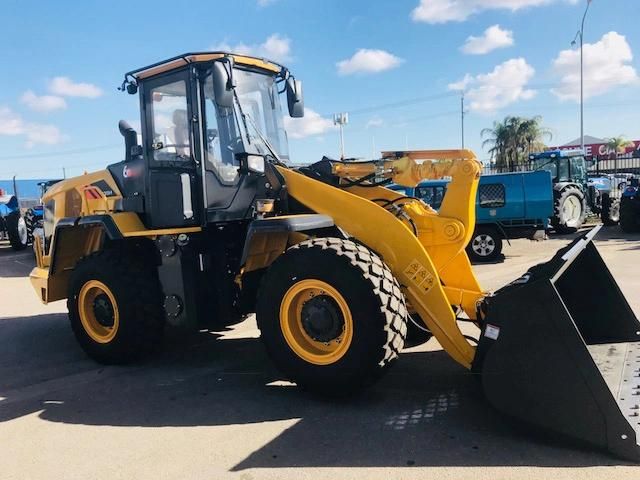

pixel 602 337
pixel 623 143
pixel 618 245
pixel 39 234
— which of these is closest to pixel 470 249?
pixel 618 245

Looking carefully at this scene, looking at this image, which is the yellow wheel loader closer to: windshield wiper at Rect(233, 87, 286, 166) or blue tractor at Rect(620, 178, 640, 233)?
windshield wiper at Rect(233, 87, 286, 166)

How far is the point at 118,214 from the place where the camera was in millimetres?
5504

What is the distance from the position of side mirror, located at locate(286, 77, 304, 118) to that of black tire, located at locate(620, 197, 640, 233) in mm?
13465

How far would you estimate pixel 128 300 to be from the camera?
17.2ft

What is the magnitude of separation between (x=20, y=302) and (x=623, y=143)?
2218 inches

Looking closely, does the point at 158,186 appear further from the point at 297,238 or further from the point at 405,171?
the point at 405,171

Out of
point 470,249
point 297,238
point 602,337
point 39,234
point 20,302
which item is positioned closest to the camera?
point 602,337

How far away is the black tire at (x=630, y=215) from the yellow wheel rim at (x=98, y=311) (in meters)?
15.1

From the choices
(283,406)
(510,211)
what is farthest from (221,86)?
(510,211)

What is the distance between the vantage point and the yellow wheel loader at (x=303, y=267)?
346 cm

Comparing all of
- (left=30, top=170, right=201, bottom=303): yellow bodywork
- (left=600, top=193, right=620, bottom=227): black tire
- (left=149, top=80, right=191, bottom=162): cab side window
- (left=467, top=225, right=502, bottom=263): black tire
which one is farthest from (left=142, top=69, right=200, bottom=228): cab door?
(left=600, top=193, right=620, bottom=227): black tire

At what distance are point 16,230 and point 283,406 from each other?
57.7 feet

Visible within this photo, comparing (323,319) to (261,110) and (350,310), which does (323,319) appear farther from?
(261,110)

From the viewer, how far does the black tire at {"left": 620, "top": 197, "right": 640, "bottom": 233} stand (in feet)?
52.0
